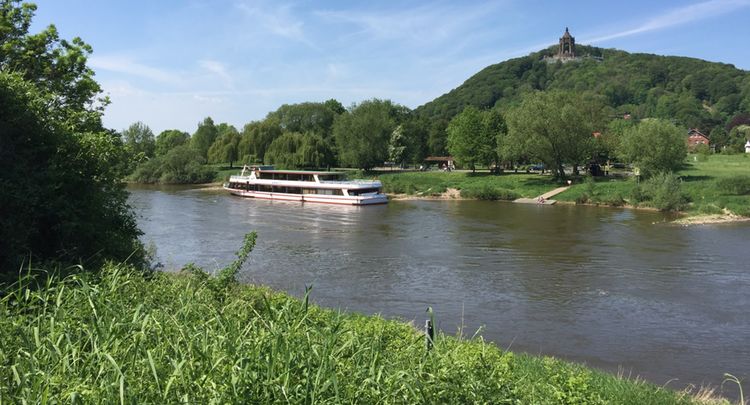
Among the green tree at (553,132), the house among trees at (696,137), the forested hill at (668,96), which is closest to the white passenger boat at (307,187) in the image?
the green tree at (553,132)

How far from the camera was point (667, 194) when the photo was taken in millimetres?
43719

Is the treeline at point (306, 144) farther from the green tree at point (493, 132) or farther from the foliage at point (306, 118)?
the green tree at point (493, 132)

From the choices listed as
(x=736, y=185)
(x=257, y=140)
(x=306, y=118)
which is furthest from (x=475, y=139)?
(x=306, y=118)

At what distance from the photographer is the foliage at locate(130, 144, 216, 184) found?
74312 mm

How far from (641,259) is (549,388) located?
835 inches

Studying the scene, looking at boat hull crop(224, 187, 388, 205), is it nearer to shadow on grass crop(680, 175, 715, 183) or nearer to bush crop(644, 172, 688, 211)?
bush crop(644, 172, 688, 211)

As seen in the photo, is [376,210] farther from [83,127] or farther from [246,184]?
[83,127]

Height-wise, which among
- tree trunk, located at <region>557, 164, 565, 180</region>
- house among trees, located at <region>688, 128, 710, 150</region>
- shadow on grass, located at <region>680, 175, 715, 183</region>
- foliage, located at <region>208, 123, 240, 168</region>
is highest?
house among trees, located at <region>688, 128, 710, 150</region>

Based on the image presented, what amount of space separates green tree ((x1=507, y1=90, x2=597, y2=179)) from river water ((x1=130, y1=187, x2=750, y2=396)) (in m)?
15.7

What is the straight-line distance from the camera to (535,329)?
16.0 m

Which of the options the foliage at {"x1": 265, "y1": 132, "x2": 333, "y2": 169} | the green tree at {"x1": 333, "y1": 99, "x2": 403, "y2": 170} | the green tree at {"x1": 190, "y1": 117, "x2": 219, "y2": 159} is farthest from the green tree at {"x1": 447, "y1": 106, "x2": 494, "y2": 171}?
the green tree at {"x1": 190, "y1": 117, "x2": 219, "y2": 159}

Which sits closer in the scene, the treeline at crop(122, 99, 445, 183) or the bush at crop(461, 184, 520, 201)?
the bush at crop(461, 184, 520, 201)

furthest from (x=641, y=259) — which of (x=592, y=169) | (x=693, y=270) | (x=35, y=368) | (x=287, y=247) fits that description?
(x=592, y=169)

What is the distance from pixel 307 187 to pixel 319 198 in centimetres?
203
